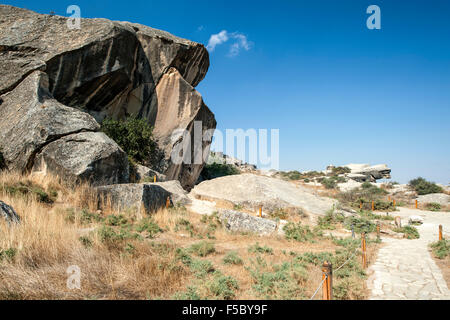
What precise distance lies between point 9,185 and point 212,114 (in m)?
14.1

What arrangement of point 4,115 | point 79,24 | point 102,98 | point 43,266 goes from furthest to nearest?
point 102,98, point 79,24, point 4,115, point 43,266

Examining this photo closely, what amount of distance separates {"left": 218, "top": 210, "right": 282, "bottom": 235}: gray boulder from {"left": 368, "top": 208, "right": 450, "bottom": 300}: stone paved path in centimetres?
311

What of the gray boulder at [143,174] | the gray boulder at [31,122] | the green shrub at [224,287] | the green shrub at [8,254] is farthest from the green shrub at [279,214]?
the green shrub at [8,254]

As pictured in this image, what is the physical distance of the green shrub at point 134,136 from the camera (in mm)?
15266

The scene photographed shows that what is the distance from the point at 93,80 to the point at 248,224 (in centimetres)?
1158

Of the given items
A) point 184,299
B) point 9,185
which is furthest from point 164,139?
point 184,299

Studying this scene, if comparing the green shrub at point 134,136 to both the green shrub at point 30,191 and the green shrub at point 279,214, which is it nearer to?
the green shrub at point 30,191

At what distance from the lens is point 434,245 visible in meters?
7.88

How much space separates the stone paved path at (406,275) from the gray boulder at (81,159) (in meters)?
8.78

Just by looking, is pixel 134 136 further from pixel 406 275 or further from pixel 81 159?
pixel 406 275

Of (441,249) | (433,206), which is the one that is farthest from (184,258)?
(433,206)

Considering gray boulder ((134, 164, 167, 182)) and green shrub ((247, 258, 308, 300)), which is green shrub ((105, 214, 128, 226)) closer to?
green shrub ((247, 258, 308, 300))

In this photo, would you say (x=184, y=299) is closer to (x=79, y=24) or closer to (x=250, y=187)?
(x=250, y=187)

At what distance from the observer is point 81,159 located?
9.55 metres
